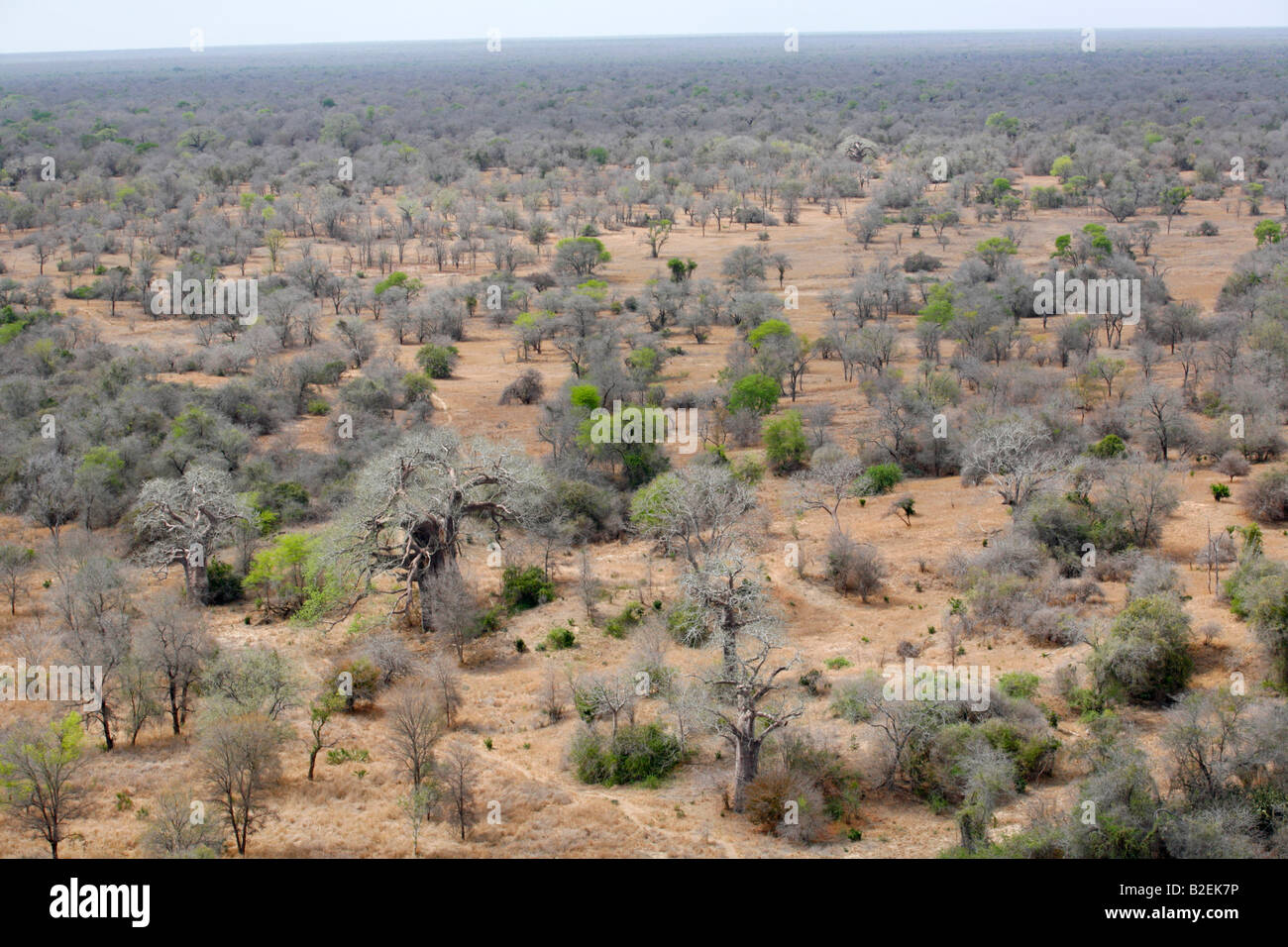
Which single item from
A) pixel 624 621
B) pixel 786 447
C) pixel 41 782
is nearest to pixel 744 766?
pixel 624 621

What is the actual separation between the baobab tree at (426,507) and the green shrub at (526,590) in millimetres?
1312

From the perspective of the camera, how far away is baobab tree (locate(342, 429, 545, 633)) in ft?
82.2

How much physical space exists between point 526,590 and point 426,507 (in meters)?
3.16

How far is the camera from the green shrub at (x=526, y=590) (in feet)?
85.4

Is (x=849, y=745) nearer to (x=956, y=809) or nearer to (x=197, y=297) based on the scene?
(x=956, y=809)

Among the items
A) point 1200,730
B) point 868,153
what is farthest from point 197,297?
point 868,153

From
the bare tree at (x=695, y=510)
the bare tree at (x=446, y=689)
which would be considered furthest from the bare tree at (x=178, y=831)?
the bare tree at (x=695, y=510)

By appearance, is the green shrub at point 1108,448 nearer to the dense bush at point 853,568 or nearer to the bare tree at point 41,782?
the dense bush at point 853,568

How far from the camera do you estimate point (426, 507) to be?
25.2m

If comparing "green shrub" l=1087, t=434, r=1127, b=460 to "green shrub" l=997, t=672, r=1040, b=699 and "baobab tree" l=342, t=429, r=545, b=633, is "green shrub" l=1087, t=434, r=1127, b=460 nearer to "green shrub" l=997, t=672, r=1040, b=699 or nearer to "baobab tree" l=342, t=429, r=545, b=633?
"green shrub" l=997, t=672, r=1040, b=699

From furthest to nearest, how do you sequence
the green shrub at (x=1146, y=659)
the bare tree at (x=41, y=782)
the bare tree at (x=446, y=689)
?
1. the bare tree at (x=446, y=689)
2. the green shrub at (x=1146, y=659)
3. the bare tree at (x=41, y=782)

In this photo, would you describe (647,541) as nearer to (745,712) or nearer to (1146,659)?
(745,712)

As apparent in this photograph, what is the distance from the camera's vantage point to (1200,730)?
16.6 m

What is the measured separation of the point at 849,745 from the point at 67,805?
1329 centimetres
